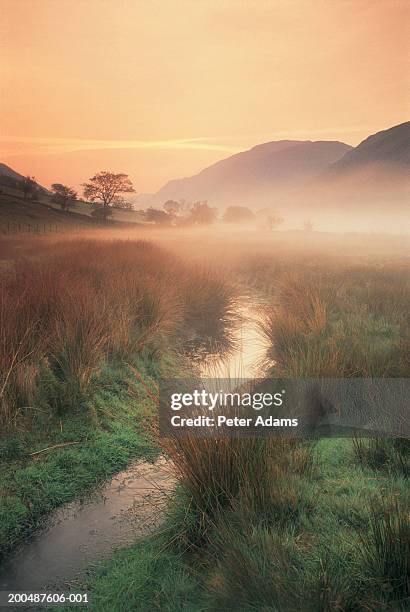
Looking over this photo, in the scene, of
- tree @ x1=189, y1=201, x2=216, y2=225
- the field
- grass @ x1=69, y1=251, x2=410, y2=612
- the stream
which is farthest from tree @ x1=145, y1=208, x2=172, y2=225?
grass @ x1=69, y1=251, x2=410, y2=612

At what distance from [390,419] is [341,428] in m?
0.46

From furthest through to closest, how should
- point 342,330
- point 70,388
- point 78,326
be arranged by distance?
point 342,330 → point 78,326 → point 70,388

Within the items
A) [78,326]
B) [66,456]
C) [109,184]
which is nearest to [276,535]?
[66,456]

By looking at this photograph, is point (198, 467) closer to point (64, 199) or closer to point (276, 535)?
point (276, 535)

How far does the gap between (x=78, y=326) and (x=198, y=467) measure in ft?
10.5

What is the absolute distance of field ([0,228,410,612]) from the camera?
2.49 meters

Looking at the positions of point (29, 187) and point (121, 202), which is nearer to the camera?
point (121, 202)

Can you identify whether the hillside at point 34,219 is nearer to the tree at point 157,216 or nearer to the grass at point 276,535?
the tree at point 157,216

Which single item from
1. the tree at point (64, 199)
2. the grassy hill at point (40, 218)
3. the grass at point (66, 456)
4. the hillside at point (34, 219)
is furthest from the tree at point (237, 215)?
the grass at point (66, 456)

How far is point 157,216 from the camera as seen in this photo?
4906 centimetres

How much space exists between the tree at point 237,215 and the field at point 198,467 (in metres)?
89.4

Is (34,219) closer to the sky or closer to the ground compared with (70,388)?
closer to the sky

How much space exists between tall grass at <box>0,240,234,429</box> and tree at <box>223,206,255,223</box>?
86253 mm

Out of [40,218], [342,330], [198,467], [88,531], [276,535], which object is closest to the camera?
[276,535]
